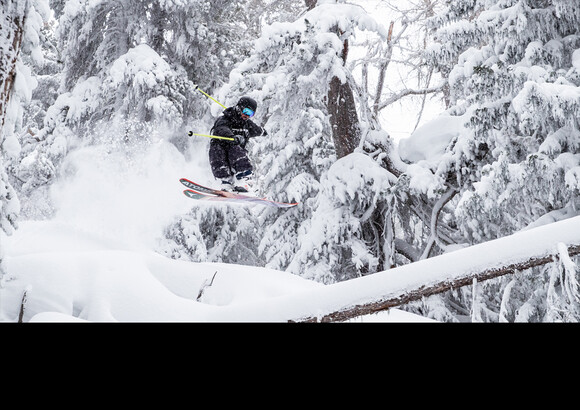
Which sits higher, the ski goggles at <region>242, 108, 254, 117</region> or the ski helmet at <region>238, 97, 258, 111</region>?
the ski helmet at <region>238, 97, 258, 111</region>

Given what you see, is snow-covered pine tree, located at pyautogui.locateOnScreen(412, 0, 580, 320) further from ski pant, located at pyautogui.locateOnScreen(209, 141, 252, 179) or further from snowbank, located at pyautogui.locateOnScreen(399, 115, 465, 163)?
ski pant, located at pyautogui.locateOnScreen(209, 141, 252, 179)

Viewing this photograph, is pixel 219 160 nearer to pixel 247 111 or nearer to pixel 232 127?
pixel 232 127

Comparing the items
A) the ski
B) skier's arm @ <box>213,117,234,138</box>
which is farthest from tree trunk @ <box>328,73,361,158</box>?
skier's arm @ <box>213,117,234,138</box>

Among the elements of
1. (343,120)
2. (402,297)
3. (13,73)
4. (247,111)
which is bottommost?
(402,297)

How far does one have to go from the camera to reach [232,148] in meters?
8.11

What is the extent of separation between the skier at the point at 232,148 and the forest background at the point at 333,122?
1463mm

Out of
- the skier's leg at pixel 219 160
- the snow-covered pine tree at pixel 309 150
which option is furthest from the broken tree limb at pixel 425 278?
the snow-covered pine tree at pixel 309 150

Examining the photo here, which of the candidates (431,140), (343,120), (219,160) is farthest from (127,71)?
(431,140)

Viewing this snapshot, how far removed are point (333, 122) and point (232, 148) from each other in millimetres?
3559

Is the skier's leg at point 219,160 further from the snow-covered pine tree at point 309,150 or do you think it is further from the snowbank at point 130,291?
the snowbank at point 130,291

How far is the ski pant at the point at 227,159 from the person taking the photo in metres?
8.14

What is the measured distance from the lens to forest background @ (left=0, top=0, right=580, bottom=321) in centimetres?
650

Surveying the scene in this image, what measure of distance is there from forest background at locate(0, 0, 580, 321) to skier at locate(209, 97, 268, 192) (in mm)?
1463
